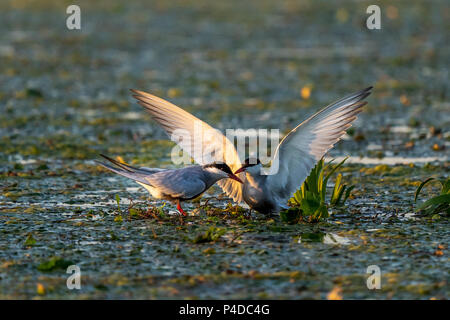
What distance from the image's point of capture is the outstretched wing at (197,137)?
7.35 meters

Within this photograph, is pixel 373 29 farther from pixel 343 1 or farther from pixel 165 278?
pixel 165 278

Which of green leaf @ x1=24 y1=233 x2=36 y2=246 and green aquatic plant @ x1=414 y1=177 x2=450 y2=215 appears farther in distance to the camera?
green aquatic plant @ x1=414 y1=177 x2=450 y2=215

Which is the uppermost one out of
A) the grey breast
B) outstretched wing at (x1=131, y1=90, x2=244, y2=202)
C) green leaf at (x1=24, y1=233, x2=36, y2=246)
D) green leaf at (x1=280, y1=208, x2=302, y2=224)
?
outstretched wing at (x1=131, y1=90, x2=244, y2=202)

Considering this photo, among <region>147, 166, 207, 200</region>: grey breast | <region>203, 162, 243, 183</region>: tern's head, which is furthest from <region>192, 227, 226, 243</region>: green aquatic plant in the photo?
<region>203, 162, 243, 183</region>: tern's head

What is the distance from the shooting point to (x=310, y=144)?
6.99 metres

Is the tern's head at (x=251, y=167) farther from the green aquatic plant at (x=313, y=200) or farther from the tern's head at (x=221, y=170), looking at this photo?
the green aquatic plant at (x=313, y=200)

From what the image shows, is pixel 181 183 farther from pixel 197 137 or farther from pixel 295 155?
pixel 295 155

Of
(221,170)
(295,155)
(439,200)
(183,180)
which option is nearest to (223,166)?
(221,170)

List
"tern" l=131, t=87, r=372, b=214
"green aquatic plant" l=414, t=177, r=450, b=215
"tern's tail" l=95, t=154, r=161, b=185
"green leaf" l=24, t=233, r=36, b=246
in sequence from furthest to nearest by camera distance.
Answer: "tern's tail" l=95, t=154, r=161, b=185, "green aquatic plant" l=414, t=177, r=450, b=215, "tern" l=131, t=87, r=372, b=214, "green leaf" l=24, t=233, r=36, b=246

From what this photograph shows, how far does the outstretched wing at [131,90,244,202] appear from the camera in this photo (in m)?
7.35

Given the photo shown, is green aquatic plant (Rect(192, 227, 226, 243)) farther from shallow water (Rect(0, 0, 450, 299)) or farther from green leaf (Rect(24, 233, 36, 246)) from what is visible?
green leaf (Rect(24, 233, 36, 246))

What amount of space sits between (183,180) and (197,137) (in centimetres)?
56

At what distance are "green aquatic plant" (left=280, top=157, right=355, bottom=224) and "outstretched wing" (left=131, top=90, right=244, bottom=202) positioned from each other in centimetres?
57

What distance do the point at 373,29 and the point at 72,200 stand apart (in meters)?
14.8
